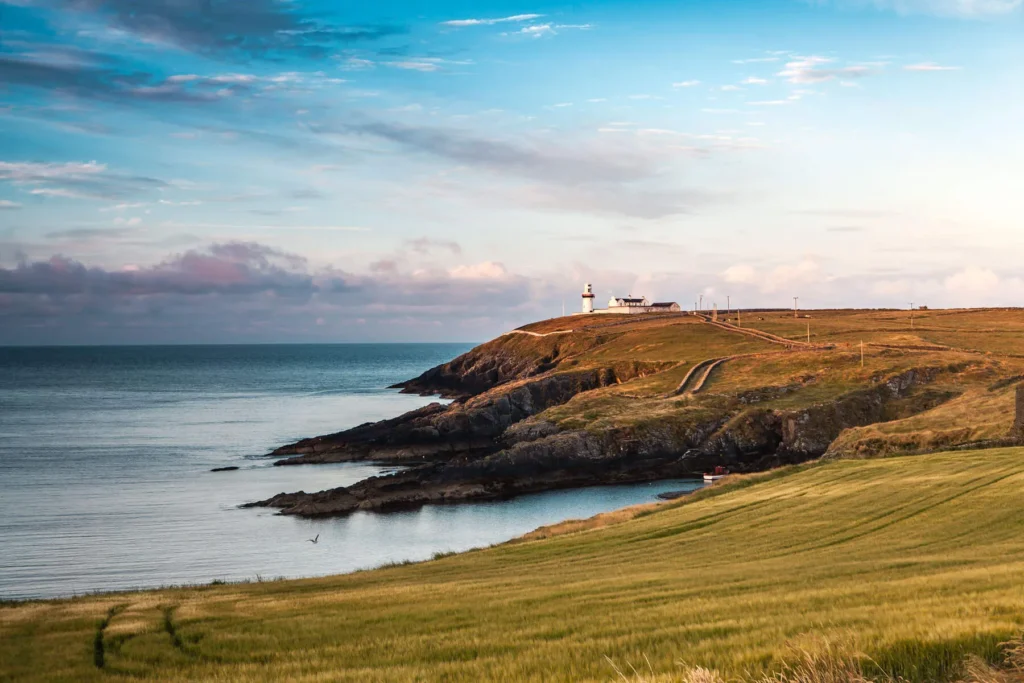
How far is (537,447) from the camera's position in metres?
81.7

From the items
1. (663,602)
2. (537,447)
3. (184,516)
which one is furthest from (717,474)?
(663,602)

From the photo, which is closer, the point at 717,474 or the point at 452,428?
the point at 717,474

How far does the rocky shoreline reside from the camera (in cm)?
7038

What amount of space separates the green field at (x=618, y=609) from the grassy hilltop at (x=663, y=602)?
0.07 m

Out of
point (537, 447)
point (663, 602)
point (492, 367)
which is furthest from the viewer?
point (492, 367)

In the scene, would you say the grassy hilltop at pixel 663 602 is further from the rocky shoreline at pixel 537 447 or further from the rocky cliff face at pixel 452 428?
the rocky cliff face at pixel 452 428

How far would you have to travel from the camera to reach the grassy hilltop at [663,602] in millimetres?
11125

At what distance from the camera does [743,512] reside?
3834 cm

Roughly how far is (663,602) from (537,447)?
6437 cm

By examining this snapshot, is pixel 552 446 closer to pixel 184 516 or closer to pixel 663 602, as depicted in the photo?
pixel 184 516

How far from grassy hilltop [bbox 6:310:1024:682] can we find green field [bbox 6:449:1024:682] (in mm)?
67

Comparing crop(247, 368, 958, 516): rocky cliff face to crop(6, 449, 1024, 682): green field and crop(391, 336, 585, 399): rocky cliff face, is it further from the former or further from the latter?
crop(391, 336, 585, 399): rocky cliff face

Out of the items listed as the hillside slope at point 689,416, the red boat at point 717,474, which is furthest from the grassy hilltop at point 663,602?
the hillside slope at point 689,416

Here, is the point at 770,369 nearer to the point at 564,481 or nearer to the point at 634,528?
the point at 564,481
